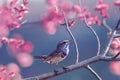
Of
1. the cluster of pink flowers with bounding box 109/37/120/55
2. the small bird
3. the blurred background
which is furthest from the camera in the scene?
the blurred background

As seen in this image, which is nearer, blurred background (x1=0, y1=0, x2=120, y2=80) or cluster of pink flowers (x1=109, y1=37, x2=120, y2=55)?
cluster of pink flowers (x1=109, y1=37, x2=120, y2=55)

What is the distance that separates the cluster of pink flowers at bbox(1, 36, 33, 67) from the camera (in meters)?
1.69

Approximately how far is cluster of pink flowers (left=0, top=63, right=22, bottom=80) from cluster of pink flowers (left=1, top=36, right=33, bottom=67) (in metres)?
0.04

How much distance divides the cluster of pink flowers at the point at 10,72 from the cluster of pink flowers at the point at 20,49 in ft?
0.15

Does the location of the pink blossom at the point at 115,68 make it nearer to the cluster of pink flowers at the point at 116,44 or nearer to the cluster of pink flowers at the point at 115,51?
the cluster of pink flowers at the point at 115,51

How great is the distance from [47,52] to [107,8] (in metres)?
0.43

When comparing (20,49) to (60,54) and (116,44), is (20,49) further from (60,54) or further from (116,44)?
(116,44)

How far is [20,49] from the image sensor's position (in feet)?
5.62

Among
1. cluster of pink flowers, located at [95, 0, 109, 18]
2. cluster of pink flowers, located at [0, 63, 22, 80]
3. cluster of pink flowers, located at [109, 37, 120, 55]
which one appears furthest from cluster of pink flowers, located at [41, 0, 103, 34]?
cluster of pink flowers, located at [0, 63, 22, 80]

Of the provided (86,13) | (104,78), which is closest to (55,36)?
(86,13)

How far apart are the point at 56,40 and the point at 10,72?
0.33 m

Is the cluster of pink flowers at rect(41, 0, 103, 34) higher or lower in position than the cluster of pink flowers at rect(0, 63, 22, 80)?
higher

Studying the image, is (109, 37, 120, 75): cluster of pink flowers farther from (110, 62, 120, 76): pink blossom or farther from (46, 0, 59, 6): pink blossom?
(46, 0, 59, 6): pink blossom

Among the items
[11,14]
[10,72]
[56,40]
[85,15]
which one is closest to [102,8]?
[85,15]
